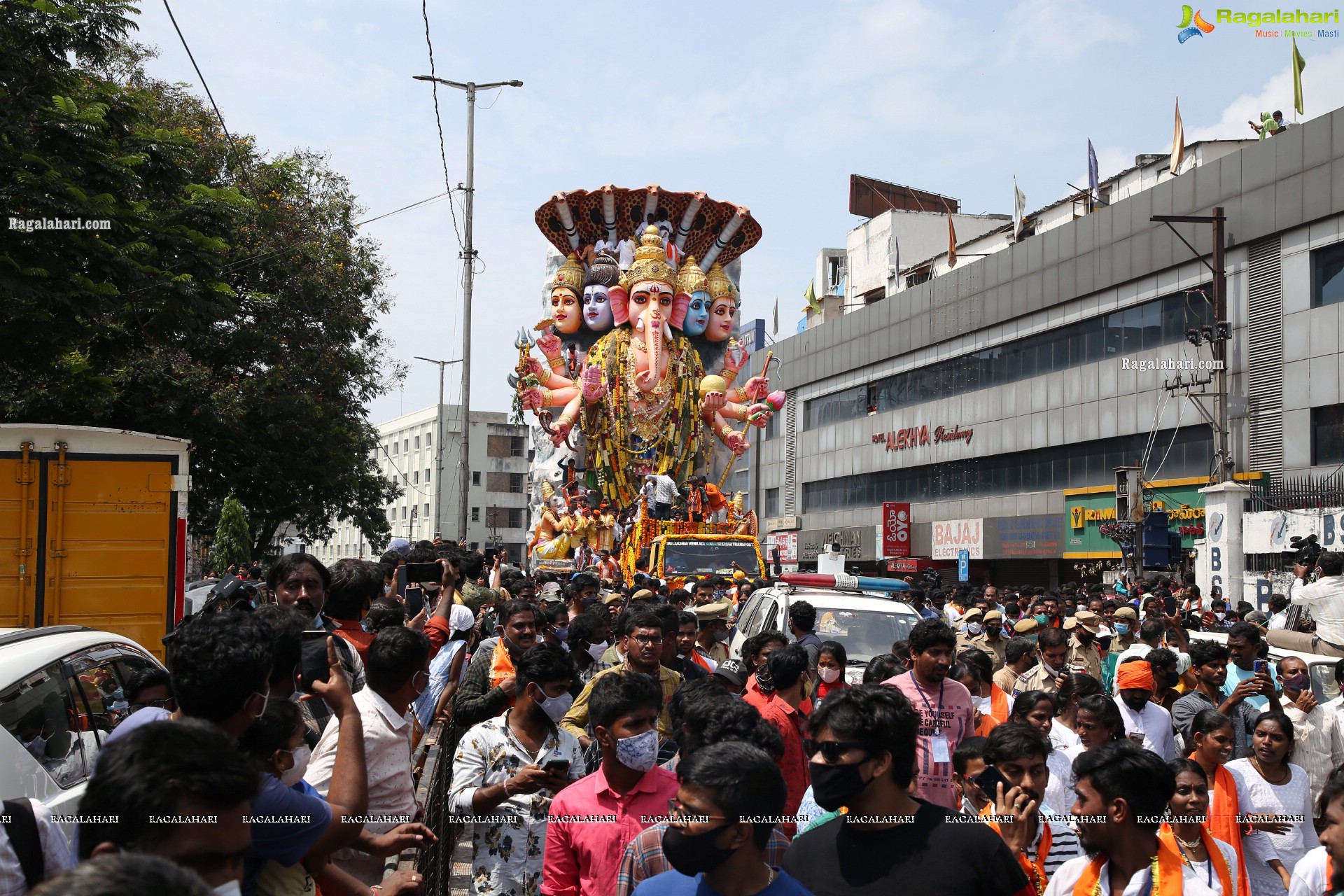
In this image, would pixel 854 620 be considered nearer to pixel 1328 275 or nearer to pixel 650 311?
pixel 650 311

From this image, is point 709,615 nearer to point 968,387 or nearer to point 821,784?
point 821,784

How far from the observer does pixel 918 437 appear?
4372 cm

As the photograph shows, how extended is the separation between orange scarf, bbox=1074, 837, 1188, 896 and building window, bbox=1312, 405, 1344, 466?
83.7 feet

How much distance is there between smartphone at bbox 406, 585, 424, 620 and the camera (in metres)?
Result: 7.87

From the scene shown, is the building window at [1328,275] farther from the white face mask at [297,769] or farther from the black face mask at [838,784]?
the white face mask at [297,769]

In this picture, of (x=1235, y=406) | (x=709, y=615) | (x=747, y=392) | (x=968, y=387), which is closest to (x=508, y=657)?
(x=709, y=615)

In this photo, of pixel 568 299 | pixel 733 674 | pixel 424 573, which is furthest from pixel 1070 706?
pixel 568 299

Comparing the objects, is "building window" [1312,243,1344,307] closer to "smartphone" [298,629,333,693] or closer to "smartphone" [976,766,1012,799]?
"smartphone" [976,766,1012,799]

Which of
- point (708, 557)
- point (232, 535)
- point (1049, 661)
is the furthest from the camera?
point (232, 535)

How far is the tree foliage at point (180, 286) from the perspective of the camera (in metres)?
10.2

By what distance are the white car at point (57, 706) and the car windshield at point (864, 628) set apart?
5.58 metres

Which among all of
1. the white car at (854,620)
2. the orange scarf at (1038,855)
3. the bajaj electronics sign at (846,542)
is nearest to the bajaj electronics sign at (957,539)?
the bajaj electronics sign at (846,542)

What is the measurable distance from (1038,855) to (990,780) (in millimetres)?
351

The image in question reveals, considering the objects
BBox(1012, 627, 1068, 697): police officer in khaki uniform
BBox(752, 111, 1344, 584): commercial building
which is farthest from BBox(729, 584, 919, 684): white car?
BBox(752, 111, 1344, 584): commercial building
